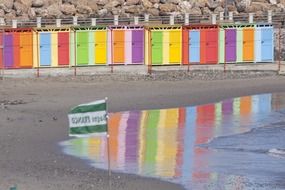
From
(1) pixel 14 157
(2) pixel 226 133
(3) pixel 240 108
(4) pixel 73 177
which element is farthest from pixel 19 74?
(4) pixel 73 177

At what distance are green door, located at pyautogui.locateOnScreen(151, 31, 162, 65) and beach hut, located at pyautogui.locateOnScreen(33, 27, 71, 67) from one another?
3367 millimetres

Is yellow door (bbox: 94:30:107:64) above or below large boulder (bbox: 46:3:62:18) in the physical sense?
below

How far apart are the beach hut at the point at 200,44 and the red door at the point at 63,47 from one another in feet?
15.4

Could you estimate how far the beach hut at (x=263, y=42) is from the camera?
35875 mm

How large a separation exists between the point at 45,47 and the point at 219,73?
6.83 metres

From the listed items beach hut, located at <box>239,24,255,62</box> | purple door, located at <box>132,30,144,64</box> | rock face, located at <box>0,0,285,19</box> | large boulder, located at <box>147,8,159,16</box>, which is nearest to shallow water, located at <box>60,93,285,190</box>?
purple door, located at <box>132,30,144,64</box>

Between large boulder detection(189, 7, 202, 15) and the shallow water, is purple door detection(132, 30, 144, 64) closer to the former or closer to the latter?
the shallow water

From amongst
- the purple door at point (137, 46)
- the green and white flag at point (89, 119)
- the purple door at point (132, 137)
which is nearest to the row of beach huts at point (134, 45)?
the purple door at point (137, 46)

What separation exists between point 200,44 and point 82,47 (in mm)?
4793

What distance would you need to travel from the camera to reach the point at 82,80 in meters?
31.3

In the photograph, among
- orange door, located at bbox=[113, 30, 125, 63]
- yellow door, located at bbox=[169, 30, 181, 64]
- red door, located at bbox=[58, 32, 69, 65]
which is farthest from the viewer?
yellow door, located at bbox=[169, 30, 181, 64]

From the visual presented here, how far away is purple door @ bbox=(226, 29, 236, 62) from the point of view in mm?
35406

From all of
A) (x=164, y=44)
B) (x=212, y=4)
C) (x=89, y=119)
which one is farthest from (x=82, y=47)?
(x=89, y=119)

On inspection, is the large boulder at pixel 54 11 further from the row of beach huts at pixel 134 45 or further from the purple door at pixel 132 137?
the purple door at pixel 132 137
